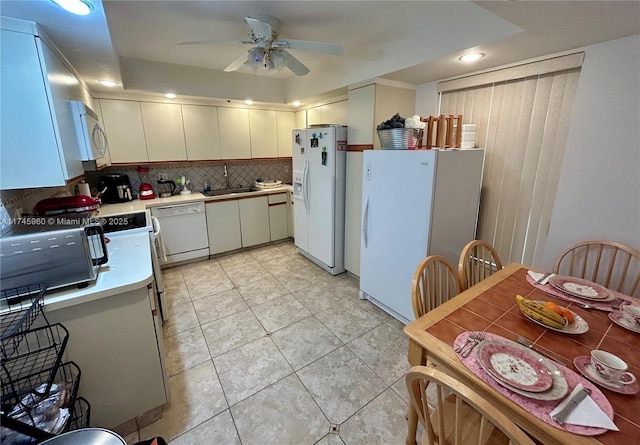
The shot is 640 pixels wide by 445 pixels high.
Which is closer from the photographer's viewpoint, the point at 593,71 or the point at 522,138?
the point at 593,71

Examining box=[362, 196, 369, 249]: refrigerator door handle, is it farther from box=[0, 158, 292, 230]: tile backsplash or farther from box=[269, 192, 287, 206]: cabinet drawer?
box=[0, 158, 292, 230]: tile backsplash

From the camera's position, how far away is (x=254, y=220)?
3994 millimetres

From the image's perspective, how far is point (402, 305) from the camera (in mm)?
2346

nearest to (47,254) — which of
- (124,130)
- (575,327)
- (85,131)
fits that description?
(85,131)

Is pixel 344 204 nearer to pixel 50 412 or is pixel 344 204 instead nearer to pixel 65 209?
pixel 65 209

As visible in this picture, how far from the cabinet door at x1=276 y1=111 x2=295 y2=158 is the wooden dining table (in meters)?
3.48

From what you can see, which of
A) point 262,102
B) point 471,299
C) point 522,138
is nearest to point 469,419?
point 471,299

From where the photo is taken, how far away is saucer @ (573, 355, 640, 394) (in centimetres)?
88

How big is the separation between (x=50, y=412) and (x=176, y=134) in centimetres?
310

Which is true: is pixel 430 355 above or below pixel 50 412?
above

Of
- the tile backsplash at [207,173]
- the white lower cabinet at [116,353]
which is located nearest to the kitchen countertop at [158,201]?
the tile backsplash at [207,173]

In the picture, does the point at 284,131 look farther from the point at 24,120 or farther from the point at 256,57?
the point at 24,120

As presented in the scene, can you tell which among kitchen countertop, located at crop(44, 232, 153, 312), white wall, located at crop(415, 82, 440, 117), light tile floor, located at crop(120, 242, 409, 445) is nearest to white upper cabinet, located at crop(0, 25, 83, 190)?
kitchen countertop, located at crop(44, 232, 153, 312)

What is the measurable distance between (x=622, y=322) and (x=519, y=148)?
1.41 meters
